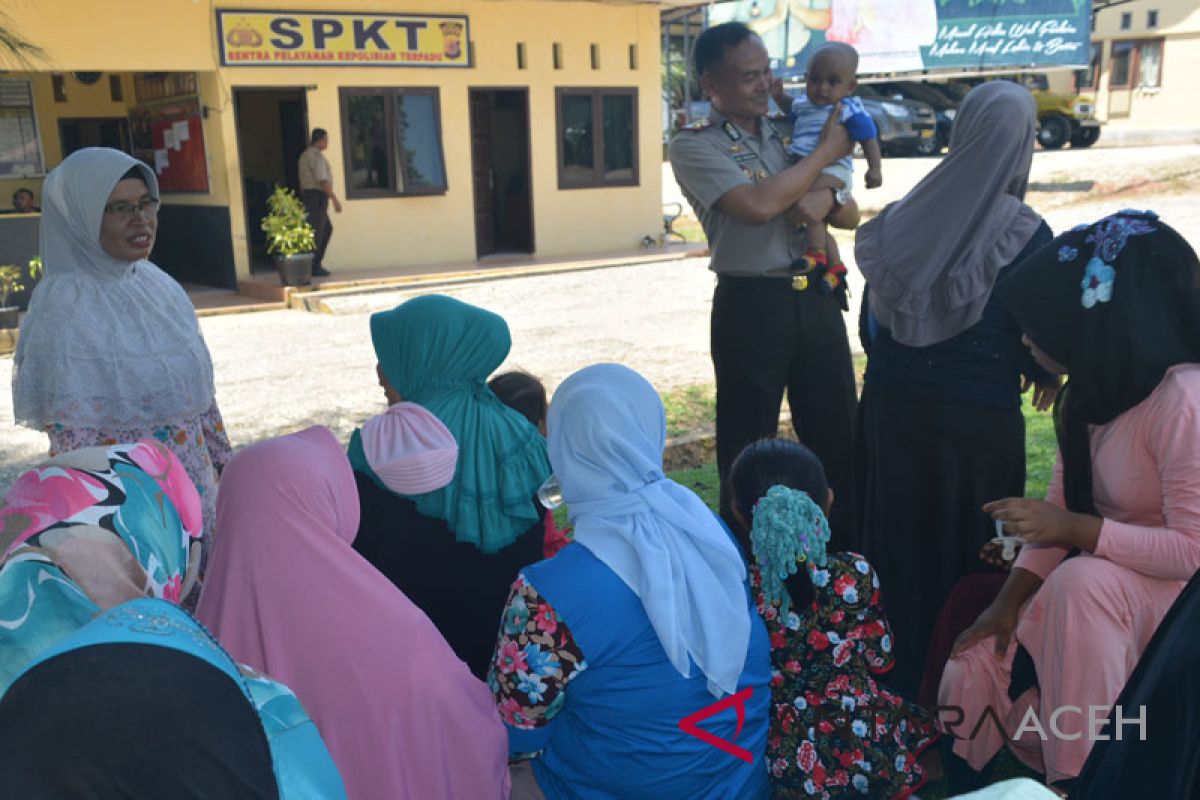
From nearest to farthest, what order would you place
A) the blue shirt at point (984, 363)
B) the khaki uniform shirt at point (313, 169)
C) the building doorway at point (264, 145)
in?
the blue shirt at point (984, 363), the khaki uniform shirt at point (313, 169), the building doorway at point (264, 145)

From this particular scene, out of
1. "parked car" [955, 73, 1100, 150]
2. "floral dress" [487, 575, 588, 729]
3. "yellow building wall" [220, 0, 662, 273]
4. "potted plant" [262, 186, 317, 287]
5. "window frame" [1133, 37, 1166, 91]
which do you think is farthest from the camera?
"window frame" [1133, 37, 1166, 91]

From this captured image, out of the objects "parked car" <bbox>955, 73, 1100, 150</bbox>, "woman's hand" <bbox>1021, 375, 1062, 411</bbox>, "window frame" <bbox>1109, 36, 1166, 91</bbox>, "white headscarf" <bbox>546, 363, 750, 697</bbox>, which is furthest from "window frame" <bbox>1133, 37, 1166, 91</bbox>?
"white headscarf" <bbox>546, 363, 750, 697</bbox>

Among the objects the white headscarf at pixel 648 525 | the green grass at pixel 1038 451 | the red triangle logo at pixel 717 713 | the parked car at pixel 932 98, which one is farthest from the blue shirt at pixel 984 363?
the parked car at pixel 932 98

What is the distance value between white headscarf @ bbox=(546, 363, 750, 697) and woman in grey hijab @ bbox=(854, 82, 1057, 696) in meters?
1.05

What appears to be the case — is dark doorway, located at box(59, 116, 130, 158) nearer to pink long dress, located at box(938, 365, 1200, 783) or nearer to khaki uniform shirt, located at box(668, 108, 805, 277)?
khaki uniform shirt, located at box(668, 108, 805, 277)

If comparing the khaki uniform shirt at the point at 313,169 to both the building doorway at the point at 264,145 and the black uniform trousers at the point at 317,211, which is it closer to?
the black uniform trousers at the point at 317,211

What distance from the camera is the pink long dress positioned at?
223cm

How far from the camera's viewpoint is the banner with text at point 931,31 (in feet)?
64.9

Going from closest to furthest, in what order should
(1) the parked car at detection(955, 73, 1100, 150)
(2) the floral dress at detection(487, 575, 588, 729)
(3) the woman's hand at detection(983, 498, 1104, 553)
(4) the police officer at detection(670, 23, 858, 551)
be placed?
(2) the floral dress at detection(487, 575, 588, 729) → (3) the woman's hand at detection(983, 498, 1104, 553) → (4) the police officer at detection(670, 23, 858, 551) → (1) the parked car at detection(955, 73, 1100, 150)

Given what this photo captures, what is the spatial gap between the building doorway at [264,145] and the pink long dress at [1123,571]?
13482 mm

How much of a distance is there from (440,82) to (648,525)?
39.2 feet

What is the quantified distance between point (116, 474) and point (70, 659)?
0.69m

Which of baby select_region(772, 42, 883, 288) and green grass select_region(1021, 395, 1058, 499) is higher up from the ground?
baby select_region(772, 42, 883, 288)

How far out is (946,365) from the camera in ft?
9.50
